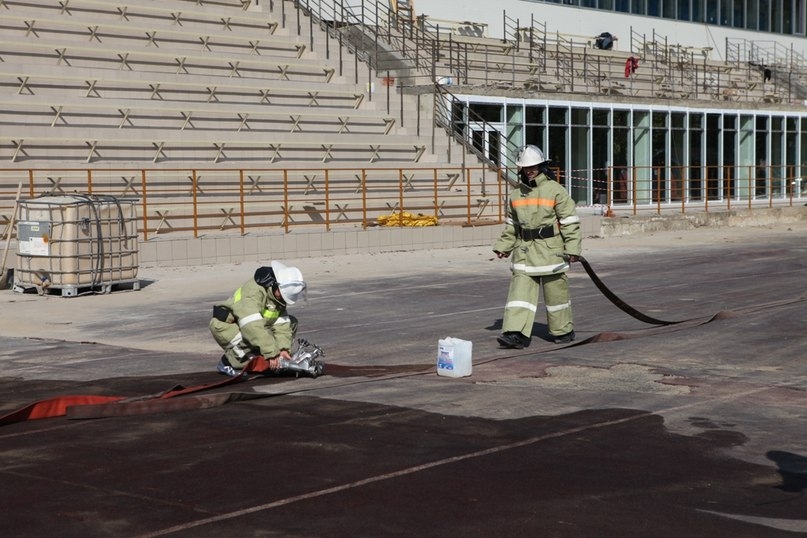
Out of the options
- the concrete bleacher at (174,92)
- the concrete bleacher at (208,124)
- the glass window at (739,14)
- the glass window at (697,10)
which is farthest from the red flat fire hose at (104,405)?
the glass window at (739,14)

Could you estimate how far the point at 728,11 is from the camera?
5216cm

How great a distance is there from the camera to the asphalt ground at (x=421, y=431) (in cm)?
616

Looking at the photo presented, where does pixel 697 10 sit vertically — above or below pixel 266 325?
above

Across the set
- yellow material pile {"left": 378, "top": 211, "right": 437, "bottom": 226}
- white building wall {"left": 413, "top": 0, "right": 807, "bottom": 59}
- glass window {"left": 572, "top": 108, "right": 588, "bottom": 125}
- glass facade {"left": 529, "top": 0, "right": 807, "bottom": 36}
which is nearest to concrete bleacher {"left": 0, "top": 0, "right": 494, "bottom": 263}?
yellow material pile {"left": 378, "top": 211, "right": 437, "bottom": 226}

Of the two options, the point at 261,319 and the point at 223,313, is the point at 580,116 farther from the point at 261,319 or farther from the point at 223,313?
the point at 261,319

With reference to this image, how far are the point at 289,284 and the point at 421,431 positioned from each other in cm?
218

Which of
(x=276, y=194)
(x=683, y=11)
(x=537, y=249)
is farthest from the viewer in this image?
(x=683, y=11)

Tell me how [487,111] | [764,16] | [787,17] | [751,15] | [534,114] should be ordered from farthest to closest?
[787,17] < [764,16] < [751,15] < [534,114] < [487,111]

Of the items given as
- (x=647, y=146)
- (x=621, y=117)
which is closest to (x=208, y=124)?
(x=621, y=117)

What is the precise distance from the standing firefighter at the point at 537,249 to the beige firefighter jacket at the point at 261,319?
2.63 meters

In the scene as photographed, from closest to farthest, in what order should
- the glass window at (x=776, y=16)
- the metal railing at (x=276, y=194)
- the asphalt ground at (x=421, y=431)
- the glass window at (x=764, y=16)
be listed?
the asphalt ground at (x=421, y=431), the metal railing at (x=276, y=194), the glass window at (x=764, y=16), the glass window at (x=776, y=16)

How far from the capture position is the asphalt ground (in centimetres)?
616

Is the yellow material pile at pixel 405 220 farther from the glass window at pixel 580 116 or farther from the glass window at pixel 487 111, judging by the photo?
the glass window at pixel 580 116

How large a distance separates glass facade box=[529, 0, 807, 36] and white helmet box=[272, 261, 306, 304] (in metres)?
35.9
